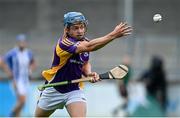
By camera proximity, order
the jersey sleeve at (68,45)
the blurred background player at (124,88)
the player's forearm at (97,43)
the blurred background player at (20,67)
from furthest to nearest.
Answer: the blurred background player at (124,88), the blurred background player at (20,67), the jersey sleeve at (68,45), the player's forearm at (97,43)

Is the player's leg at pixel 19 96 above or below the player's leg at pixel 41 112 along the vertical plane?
below

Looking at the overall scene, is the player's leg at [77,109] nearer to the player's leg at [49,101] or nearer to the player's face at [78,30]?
the player's leg at [49,101]

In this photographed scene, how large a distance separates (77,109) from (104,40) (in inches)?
40.9

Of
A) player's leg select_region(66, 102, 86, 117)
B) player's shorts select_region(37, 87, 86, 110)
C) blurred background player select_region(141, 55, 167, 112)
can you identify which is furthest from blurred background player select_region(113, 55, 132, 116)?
player's leg select_region(66, 102, 86, 117)

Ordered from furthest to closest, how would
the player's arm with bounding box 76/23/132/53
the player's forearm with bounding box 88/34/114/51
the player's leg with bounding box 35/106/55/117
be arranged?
the player's leg with bounding box 35/106/55/117
the player's forearm with bounding box 88/34/114/51
the player's arm with bounding box 76/23/132/53

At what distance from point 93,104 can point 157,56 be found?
287 cm

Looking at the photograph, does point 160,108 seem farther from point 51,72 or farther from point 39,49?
point 51,72

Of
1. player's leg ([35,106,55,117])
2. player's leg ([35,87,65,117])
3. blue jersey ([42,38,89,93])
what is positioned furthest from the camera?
player's leg ([35,106,55,117])

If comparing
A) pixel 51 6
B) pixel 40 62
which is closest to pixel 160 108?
pixel 40 62

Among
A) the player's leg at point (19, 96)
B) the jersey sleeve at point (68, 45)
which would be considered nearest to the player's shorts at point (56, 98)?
the jersey sleeve at point (68, 45)

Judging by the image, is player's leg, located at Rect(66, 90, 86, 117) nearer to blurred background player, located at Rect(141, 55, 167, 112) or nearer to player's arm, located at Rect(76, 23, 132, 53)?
player's arm, located at Rect(76, 23, 132, 53)

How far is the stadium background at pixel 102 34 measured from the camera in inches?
813

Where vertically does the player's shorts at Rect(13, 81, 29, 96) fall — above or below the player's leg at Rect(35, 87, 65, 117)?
below

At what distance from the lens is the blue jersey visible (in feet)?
31.1
